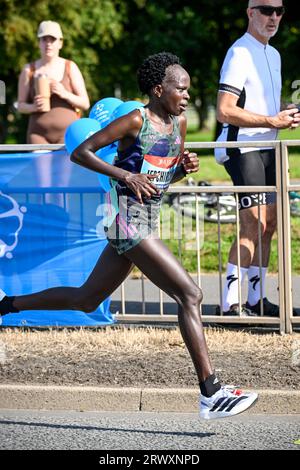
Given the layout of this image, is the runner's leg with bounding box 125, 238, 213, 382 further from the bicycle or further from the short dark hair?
the bicycle

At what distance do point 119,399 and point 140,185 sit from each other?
142cm

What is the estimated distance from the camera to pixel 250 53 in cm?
812

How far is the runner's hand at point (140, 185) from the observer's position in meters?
5.74

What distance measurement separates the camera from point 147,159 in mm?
5910

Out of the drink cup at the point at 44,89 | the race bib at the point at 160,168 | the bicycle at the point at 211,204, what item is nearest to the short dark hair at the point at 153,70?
the race bib at the point at 160,168

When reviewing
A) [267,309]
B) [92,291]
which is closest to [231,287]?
[267,309]

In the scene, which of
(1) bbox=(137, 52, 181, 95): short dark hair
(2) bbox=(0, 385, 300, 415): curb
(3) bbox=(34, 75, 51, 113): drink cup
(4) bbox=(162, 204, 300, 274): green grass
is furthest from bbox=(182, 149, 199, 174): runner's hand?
(3) bbox=(34, 75, 51, 113): drink cup

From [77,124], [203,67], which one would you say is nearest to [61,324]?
[77,124]

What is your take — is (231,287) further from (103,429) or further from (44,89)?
(44,89)

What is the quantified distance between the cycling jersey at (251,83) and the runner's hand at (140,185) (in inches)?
93.8

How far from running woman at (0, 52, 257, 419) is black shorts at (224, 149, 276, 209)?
1.90 meters
